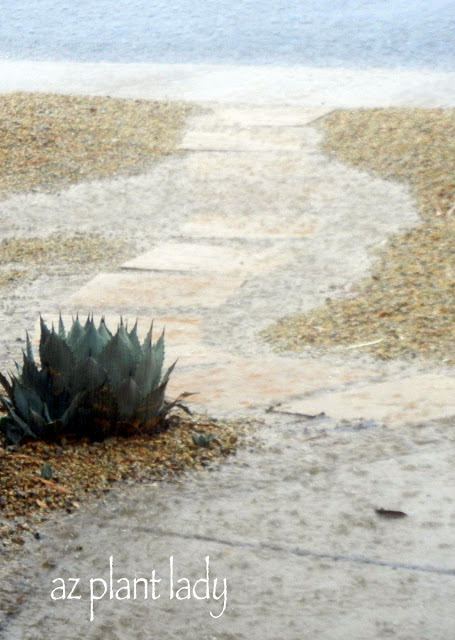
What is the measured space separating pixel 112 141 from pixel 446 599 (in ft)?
22.3

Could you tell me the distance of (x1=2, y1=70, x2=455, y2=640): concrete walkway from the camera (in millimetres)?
2781

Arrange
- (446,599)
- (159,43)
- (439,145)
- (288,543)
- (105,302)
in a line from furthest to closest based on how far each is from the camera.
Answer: (159,43)
(439,145)
(105,302)
(288,543)
(446,599)

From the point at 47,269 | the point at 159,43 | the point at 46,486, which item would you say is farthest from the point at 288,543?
the point at 159,43

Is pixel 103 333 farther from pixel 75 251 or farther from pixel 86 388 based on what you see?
pixel 75 251

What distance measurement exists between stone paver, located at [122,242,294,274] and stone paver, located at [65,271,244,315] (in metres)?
0.16

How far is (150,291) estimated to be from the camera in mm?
5770

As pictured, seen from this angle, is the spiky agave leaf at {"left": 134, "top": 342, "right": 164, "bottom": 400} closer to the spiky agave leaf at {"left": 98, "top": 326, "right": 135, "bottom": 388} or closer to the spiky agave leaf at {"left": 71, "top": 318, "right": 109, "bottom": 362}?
the spiky agave leaf at {"left": 98, "top": 326, "right": 135, "bottom": 388}

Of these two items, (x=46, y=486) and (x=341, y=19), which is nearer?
(x=46, y=486)

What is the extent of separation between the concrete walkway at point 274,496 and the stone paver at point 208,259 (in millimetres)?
20

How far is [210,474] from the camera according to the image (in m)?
3.55

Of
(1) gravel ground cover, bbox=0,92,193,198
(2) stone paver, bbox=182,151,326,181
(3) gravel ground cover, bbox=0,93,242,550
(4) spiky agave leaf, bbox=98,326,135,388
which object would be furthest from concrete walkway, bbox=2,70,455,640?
(1) gravel ground cover, bbox=0,92,193,198

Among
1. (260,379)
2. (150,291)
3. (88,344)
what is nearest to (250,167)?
(150,291)

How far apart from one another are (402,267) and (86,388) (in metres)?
2.83

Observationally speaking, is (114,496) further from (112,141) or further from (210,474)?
(112,141)
